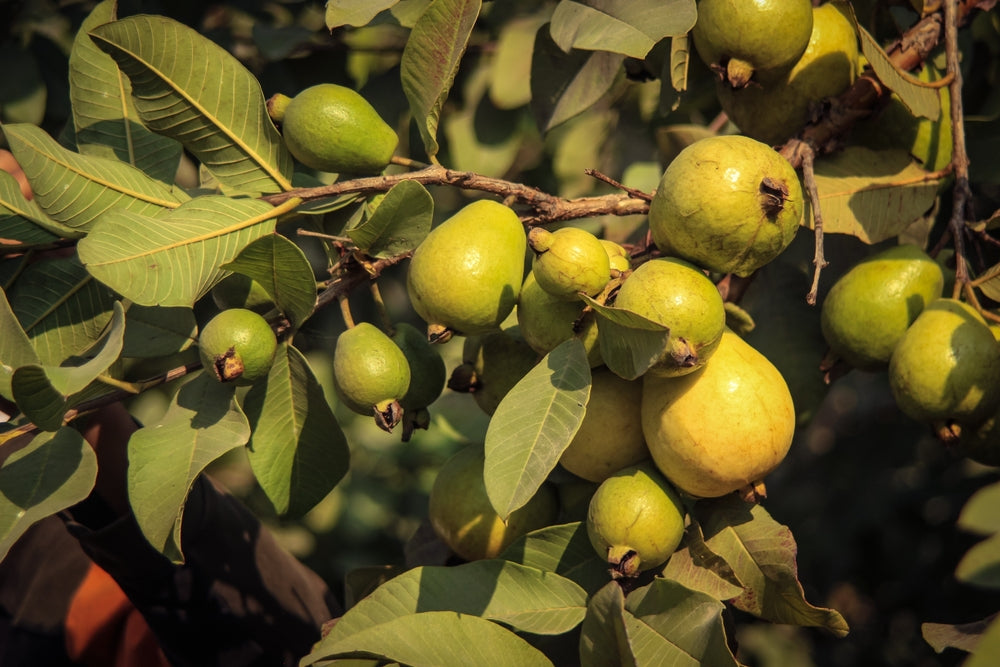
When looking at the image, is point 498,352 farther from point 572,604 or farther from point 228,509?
point 228,509

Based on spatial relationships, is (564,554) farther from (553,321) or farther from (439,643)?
(553,321)

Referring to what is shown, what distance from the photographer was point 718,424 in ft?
3.58

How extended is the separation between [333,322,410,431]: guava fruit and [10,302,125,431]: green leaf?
28cm

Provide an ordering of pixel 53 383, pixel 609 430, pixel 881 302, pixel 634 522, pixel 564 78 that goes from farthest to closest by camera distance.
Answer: pixel 564 78 < pixel 881 302 < pixel 609 430 < pixel 634 522 < pixel 53 383

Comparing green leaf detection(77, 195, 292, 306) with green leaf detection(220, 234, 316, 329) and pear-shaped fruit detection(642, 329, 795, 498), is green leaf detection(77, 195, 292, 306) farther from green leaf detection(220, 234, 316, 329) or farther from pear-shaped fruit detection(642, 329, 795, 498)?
pear-shaped fruit detection(642, 329, 795, 498)

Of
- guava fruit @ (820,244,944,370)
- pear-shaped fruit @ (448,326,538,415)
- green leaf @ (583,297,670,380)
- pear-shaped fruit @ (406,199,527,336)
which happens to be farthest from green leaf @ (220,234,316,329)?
guava fruit @ (820,244,944,370)

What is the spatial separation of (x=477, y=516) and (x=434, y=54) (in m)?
0.67

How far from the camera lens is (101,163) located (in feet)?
3.86

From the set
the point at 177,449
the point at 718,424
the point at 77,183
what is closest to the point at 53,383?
the point at 177,449

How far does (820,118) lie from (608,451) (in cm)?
64

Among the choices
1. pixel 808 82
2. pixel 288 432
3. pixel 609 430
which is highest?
pixel 808 82

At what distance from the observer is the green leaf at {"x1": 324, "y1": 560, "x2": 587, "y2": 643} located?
111 centimetres

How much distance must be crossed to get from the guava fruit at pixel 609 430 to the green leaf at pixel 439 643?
10.0 inches

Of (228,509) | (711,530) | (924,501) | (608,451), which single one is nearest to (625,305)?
(608,451)
